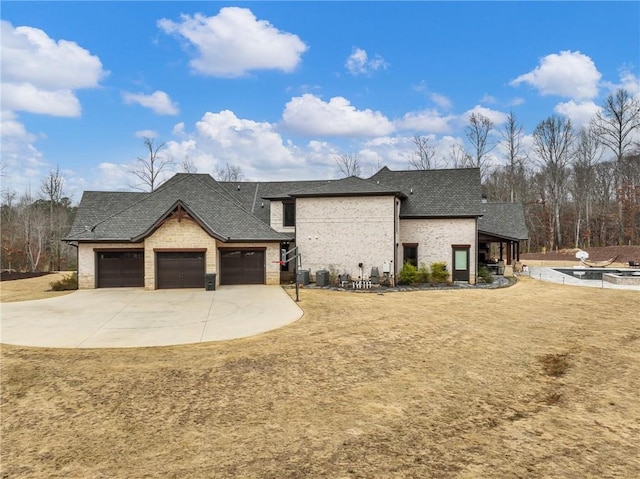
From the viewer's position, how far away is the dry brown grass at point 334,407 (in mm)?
5340

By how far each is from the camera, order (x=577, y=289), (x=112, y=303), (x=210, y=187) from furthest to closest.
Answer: (x=210, y=187)
(x=577, y=289)
(x=112, y=303)

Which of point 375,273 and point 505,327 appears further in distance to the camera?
point 375,273

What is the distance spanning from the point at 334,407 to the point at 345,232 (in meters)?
17.2

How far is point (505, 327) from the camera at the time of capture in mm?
13148

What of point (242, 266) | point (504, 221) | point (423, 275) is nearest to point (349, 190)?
point (423, 275)

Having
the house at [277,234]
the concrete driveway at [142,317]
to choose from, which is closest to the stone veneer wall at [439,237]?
the house at [277,234]

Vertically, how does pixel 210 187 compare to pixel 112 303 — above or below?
above

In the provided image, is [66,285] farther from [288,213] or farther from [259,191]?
[259,191]

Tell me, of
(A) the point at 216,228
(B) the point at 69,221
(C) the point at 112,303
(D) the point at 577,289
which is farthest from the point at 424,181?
(B) the point at 69,221

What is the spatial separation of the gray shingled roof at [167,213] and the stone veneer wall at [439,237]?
816 cm

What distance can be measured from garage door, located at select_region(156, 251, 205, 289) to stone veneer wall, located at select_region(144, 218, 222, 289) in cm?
35

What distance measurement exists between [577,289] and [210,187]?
24.2 meters

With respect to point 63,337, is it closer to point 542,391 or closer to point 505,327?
point 542,391

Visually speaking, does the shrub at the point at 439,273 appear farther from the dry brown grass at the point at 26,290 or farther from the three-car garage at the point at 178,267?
the dry brown grass at the point at 26,290
